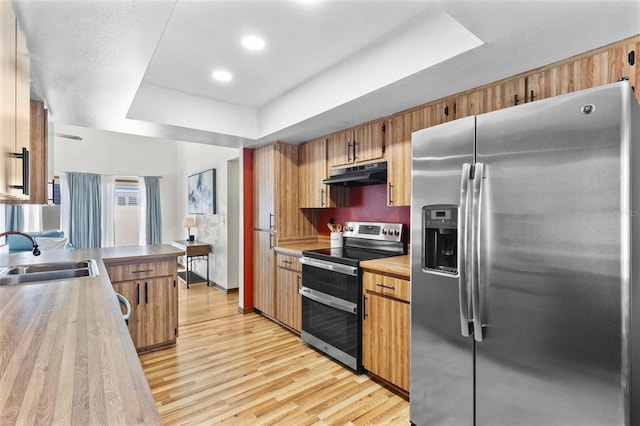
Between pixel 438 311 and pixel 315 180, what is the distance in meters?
2.13

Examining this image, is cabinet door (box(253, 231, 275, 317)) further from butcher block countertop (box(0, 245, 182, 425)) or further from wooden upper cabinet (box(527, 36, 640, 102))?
wooden upper cabinet (box(527, 36, 640, 102))

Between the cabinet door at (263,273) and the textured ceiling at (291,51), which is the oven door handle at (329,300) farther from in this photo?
the textured ceiling at (291,51)

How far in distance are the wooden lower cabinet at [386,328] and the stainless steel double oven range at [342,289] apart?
3.3 inches

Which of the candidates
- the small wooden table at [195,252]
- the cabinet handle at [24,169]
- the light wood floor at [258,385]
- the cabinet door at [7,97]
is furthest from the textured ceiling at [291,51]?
the small wooden table at [195,252]

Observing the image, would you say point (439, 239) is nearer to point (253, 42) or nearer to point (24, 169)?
point (253, 42)

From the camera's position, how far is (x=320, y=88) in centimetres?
264

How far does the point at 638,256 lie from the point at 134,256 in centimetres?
326

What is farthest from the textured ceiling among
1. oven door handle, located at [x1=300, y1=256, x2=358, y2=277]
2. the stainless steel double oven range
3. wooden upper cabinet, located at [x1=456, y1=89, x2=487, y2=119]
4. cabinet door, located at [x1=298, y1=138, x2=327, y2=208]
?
oven door handle, located at [x1=300, y1=256, x2=358, y2=277]

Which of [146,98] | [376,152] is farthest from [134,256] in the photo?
[376,152]

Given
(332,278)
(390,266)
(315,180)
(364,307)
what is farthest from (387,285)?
(315,180)

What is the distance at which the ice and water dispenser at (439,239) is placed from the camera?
173 cm

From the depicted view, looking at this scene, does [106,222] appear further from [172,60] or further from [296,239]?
[172,60]

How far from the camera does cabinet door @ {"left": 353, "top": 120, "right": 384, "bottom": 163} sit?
2.79m

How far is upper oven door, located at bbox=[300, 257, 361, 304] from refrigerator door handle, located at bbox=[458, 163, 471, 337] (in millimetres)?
996
